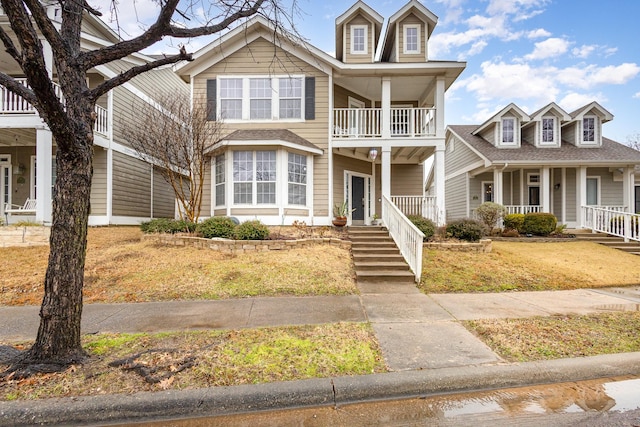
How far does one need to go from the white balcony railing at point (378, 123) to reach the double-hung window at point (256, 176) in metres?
2.82

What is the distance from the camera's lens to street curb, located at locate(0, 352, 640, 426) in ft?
8.63

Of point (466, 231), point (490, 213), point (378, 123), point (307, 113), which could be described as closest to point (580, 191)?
point (490, 213)

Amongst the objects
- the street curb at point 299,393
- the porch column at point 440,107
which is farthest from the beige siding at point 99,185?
the porch column at point 440,107

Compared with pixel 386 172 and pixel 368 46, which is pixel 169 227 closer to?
pixel 386 172

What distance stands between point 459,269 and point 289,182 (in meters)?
6.26

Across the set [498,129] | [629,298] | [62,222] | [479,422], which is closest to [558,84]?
[498,129]

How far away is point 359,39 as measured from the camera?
12.5m

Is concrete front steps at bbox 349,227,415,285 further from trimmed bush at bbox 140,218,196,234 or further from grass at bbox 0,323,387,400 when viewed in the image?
trimmed bush at bbox 140,218,196,234

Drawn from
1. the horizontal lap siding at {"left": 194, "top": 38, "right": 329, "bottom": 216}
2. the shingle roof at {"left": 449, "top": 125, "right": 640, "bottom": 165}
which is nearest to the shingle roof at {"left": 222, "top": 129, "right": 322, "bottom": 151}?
the horizontal lap siding at {"left": 194, "top": 38, "right": 329, "bottom": 216}

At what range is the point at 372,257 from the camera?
8156mm

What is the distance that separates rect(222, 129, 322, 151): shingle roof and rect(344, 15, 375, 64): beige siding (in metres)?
3.65

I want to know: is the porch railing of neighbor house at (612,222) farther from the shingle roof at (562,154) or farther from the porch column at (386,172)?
the porch column at (386,172)

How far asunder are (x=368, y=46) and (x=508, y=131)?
9.04 m

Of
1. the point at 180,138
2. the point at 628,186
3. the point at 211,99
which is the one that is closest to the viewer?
the point at 180,138
